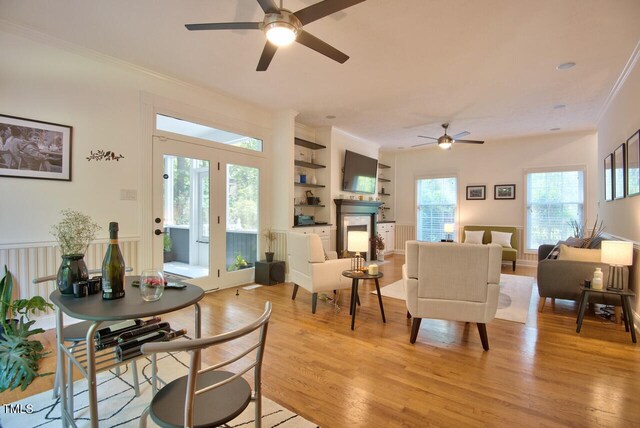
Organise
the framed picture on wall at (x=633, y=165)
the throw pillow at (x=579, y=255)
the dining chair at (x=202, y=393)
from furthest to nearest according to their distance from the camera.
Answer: the throw pillow at (x=579, y=255) < the framed picture on wall at (x=633, y=165) < the dining chair at (x=202, y=393)

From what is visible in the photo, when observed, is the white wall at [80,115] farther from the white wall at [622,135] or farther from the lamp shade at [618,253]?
the white wall at [622,135]

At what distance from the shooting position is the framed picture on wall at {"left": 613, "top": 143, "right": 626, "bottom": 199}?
375 cm

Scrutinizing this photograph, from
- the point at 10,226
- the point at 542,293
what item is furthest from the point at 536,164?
the point at 10,226

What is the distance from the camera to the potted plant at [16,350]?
2.12 meters

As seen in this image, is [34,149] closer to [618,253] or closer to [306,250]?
[306,250]

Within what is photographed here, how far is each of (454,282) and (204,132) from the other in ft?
12.4

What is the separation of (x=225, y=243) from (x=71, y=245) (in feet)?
9.54

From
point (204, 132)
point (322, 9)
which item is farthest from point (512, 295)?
point (204, 132)

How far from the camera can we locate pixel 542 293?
371cm

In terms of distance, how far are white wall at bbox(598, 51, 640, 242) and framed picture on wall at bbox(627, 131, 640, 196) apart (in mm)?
87

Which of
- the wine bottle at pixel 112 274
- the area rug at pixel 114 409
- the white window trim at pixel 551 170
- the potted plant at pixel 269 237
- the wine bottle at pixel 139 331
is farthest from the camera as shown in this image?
the white window trim at pixel 551 170

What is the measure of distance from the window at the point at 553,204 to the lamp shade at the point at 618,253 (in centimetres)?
427

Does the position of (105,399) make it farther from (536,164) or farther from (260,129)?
(536,164)

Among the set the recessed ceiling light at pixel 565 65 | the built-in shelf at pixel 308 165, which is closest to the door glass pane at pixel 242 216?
the built-in shelf at pixel 308 165
